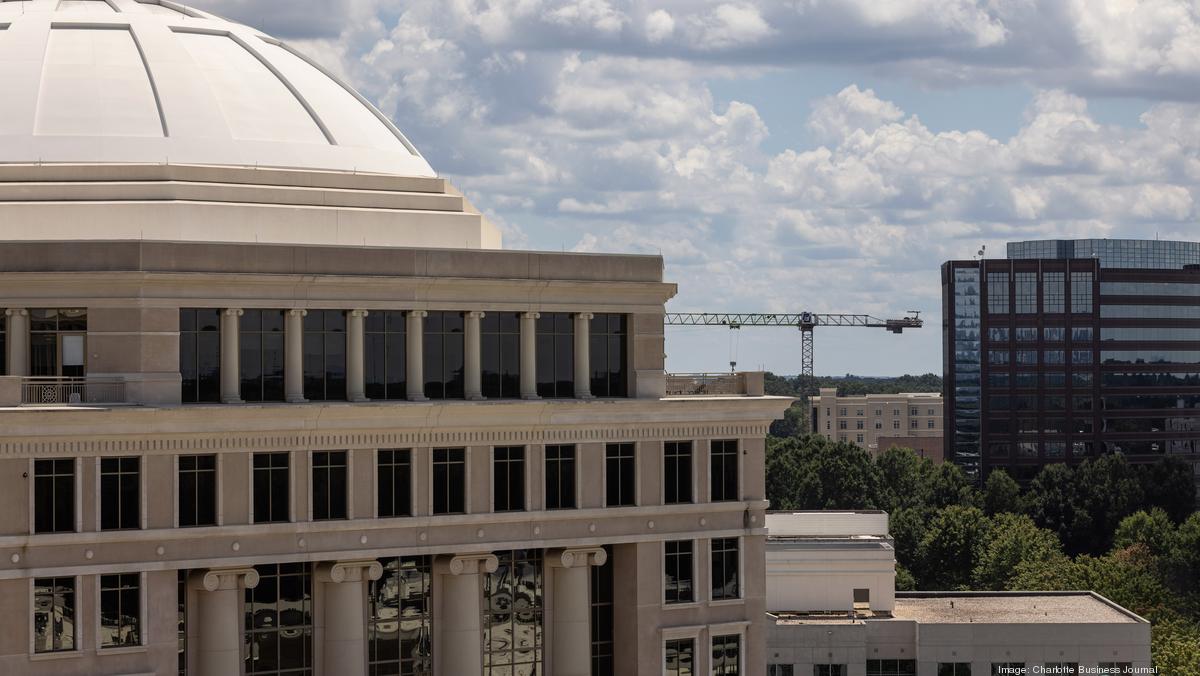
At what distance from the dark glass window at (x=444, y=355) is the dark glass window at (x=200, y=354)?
27.8ft

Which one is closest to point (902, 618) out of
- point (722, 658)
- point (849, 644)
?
point (849, 644)

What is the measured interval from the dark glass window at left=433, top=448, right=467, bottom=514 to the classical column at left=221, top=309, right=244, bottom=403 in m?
8.20

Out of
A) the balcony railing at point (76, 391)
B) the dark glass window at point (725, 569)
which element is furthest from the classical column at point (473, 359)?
the balcony railing at point (76, 391)

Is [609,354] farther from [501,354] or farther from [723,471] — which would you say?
[723,471]

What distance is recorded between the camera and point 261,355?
69562 millimetres

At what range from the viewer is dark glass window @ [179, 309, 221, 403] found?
224 ft

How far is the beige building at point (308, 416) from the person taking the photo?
65500 mm

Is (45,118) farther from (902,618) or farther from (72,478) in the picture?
(902,618)

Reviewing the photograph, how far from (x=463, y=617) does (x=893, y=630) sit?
4251 centimetres

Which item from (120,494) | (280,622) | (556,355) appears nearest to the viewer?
(120,494)

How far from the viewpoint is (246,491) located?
67.1 metres

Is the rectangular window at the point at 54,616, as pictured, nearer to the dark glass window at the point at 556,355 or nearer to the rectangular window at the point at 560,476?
the rectangular window at the point at 560,476

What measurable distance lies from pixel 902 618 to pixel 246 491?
54.4 m

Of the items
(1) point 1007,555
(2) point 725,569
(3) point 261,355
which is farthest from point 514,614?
(1) point 1007,555
